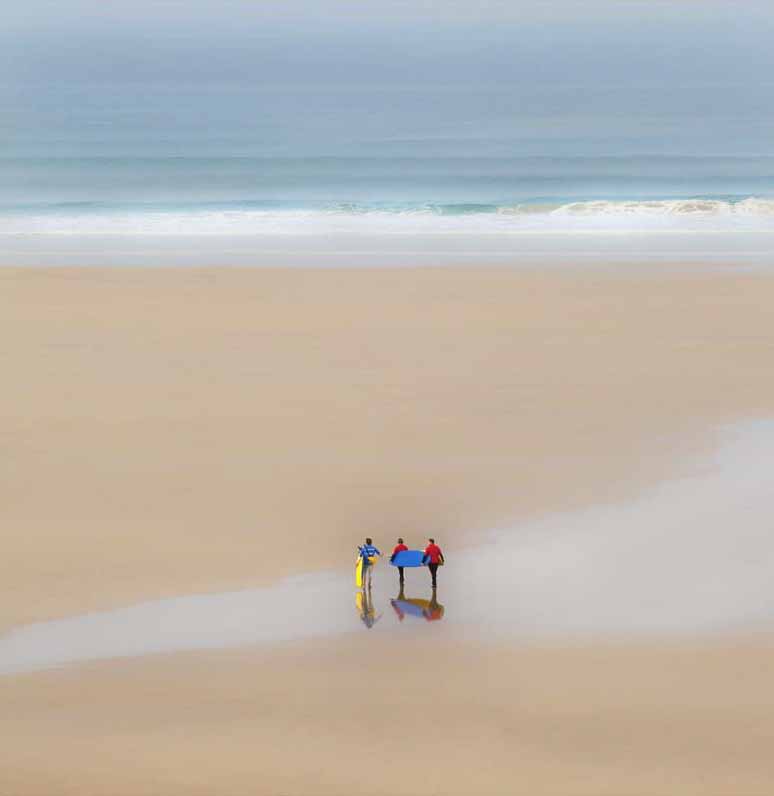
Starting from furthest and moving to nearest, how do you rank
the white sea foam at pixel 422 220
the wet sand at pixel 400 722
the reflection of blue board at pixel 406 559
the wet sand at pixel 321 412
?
the white sea foam at pixel 422 220
the wet sand at pixel 321 412
the reflection of blue board at pixel 406 559
the wet sand at pixel 400 722

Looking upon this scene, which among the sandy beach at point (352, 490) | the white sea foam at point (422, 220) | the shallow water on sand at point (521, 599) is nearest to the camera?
the sandy beach at point (352, 490)

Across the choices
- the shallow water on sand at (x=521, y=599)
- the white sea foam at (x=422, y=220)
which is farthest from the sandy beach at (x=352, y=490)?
the white sea foam at (x=422, y=220)

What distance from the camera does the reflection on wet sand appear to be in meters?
11.2

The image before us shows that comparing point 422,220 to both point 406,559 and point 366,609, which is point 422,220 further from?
point 366,609

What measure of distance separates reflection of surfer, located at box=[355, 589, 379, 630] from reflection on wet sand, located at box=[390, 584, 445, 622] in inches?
7.4

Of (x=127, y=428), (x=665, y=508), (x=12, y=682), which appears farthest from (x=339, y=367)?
(x=12, y=682)

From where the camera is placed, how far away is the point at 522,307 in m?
24.7

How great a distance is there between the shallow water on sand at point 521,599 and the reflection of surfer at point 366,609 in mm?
16

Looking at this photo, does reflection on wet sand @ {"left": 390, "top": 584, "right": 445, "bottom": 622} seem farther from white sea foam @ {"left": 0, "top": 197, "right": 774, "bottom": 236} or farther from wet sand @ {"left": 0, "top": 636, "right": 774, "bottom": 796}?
white sea foam @ {"left": 0, "top": 197, "right": 774, "bottom": 236}

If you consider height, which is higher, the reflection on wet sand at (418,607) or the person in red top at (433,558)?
the person in red top at (433,558)

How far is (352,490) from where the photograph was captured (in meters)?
14.5

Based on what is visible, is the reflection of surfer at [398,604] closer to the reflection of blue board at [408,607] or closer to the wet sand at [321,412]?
the reflection of blue board at [408,607]

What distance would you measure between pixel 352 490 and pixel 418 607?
330 centimetres

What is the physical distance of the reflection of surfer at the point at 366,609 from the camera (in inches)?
435
